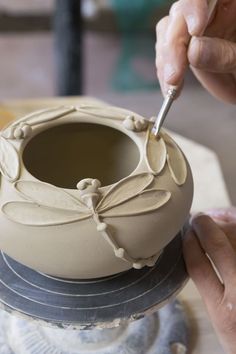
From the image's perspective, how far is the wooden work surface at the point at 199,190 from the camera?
37.5 inches

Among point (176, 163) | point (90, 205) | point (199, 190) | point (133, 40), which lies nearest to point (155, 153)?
point (176, 163)

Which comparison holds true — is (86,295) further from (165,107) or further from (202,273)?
(165,107)

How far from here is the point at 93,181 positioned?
0.68 meters

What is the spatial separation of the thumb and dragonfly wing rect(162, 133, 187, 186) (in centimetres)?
17

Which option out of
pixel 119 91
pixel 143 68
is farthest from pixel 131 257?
pixel 143 68

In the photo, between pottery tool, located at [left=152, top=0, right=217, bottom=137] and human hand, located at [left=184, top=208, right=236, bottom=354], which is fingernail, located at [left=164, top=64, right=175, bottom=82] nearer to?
pottery tool, located at [left=152, top=0, right=217, bottom=137]

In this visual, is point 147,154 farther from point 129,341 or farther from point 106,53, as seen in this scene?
point 106,53

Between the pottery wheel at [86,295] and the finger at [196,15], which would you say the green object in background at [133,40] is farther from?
the pottery wheel at [86,295]

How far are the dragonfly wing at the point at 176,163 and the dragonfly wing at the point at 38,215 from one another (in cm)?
15

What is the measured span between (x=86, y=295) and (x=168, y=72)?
0.39 m

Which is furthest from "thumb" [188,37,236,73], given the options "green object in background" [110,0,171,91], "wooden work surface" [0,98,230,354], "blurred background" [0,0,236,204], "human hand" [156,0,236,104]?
"green object in background" [110,0,171,91]

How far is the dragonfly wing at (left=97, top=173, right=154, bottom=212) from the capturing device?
677 mm

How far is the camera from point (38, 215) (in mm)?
668

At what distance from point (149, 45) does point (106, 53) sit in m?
0.25
